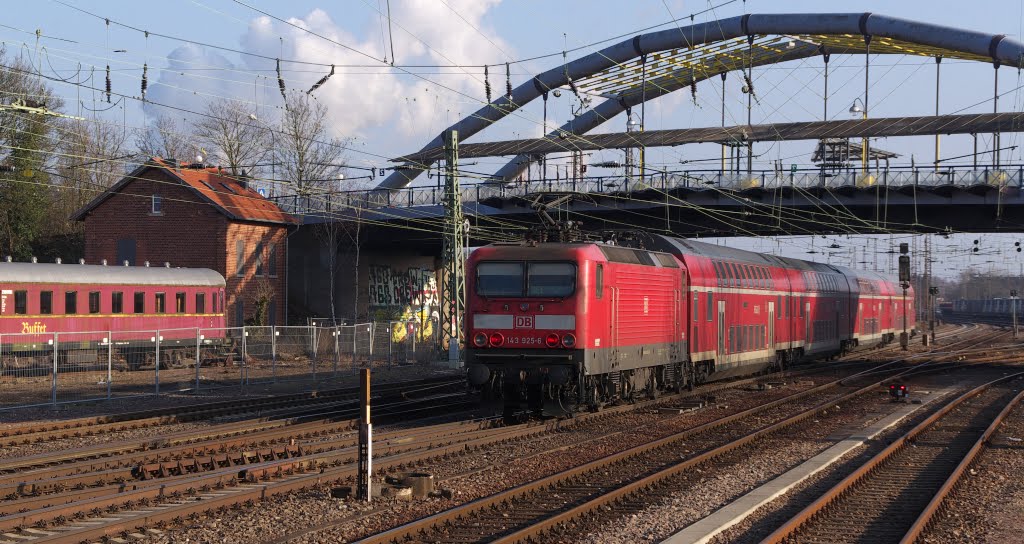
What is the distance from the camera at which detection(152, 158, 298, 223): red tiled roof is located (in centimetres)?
4912

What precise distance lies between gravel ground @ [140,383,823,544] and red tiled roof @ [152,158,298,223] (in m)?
31.4

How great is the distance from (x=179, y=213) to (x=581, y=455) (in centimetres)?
3794

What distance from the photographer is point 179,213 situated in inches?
1973

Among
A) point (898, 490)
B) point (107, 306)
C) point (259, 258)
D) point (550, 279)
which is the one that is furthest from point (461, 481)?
point (259, 258)

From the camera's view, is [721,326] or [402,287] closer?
[721,326]

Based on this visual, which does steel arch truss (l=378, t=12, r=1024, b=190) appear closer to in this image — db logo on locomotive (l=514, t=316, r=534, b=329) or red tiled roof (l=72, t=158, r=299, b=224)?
red tiled roof (l=72, t=158, r=299, b=224)

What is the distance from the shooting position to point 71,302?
3569cm

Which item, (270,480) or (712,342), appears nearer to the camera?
(270,480)

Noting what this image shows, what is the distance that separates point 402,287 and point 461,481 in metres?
51.4

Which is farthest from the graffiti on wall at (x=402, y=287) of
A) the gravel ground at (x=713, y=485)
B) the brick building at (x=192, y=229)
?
the gravel ground at (x=713, y=485)

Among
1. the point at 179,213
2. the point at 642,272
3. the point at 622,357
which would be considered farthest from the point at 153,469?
the point at 179,213

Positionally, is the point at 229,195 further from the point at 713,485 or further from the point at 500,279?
the point at 713,485

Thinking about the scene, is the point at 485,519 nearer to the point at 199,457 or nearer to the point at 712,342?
the point at 199,457

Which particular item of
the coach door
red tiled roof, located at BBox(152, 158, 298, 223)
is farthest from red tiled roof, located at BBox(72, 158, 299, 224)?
the coach door
